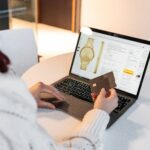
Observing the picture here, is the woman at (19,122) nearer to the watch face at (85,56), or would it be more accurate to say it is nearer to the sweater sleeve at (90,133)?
the sweater sleeve at (90,133)

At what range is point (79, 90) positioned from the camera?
1409 millimetres

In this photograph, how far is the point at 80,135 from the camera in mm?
1038

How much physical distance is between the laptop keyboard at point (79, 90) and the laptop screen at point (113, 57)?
0.19 ft

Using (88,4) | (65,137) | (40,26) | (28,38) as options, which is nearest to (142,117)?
(65,137)

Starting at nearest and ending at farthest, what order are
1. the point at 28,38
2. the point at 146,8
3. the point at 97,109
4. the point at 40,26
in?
1. the point at 97,109
2. the point at 28,38
3. the point at 146,8
4. the point at 40,26

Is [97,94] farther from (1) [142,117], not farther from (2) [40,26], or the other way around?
(2) [40,26]

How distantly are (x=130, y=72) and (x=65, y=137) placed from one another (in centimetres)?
44

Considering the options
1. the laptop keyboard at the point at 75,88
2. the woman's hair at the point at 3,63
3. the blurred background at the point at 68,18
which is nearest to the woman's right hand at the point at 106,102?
the laptop keyboard at the point at 75,88

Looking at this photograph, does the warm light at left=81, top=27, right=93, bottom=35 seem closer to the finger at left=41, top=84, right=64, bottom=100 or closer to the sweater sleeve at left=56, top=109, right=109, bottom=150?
the finger at left=41, top=84, right=64, bottom=100

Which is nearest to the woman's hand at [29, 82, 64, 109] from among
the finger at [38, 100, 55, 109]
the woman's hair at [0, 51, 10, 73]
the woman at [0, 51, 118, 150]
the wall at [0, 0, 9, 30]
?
the finger at [38, 100, 55, 109]

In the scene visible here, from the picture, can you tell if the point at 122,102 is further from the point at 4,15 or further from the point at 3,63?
the point at 4,15

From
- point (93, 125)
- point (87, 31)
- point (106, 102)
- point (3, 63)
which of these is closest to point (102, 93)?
point (106, 102)

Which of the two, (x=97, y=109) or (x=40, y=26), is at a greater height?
(x=97, y=109)

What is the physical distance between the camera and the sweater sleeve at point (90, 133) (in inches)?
39.6
